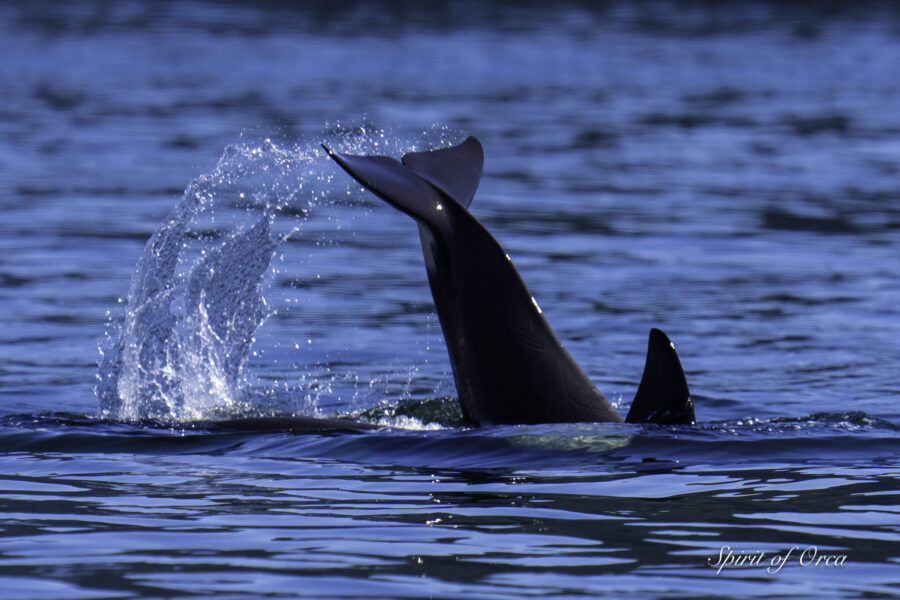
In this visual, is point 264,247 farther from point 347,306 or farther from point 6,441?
point 347,306

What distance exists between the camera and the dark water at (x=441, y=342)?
6.73 metres

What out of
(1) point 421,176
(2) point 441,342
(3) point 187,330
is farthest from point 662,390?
(2) point 441,342

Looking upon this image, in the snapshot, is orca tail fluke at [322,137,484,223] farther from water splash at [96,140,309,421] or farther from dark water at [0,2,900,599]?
water splash at [96,140,309,421]

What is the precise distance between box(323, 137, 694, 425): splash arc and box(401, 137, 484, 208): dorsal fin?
0.14 metres

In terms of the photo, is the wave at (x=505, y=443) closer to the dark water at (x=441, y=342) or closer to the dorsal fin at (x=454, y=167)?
the dark water at (x=441, y=342)

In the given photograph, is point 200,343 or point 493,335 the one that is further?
point 200,343

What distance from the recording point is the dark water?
673cm

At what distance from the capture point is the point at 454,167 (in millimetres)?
9211

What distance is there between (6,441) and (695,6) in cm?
5119

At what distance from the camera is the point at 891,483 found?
8.05 m

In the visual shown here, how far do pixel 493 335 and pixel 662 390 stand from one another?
2.91 feet

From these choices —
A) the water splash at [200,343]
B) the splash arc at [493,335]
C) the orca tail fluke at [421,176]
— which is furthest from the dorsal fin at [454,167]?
the water splash at [200,343]

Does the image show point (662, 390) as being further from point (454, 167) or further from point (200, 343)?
point (200, 343)

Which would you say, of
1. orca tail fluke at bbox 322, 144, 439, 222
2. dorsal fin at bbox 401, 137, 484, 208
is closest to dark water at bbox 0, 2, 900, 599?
orca tail fluke at bbox 322, 144, 439, 222
